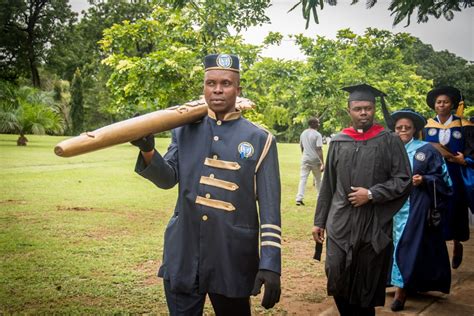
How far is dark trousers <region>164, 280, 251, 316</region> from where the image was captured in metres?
2.90

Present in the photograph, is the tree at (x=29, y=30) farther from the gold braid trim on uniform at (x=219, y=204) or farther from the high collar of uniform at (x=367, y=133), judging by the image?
the gold braid trim on uniform at (x=219, y=204)

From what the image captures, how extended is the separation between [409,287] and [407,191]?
1.42 m

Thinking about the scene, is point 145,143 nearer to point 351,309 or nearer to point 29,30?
point 351,309

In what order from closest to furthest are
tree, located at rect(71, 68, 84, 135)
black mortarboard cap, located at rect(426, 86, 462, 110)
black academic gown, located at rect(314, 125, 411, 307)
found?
black academic gown, located at rect(314, 125, 411, 307)
black mortarboard cap, located at rect(426, 86, 462, 110)
tree, located at rect(71, 68, 84, 135)

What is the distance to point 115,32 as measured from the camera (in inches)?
438

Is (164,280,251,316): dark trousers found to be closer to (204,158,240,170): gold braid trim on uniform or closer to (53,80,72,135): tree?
(204,158,240,170): gold braid trim on uniform

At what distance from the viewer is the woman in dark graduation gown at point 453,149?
6.89 meters

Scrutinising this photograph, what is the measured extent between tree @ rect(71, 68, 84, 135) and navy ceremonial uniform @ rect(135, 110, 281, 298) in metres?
32.4

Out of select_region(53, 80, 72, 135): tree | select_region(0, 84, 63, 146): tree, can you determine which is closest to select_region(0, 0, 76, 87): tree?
select_region(0, 84, 63, 146): tree

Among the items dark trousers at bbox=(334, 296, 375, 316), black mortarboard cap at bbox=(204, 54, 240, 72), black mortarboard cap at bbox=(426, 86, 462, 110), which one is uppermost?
black mortarboard cap at bbox=(426, 86, 462, 110)

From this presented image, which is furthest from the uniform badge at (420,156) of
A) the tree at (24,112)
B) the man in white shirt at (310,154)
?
the tree at (24,112)

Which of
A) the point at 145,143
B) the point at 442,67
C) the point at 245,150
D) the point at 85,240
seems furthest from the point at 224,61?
the point at 442,67

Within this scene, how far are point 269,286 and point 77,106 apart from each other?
34.7 metres

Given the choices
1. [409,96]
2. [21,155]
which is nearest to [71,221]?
[409,96]
